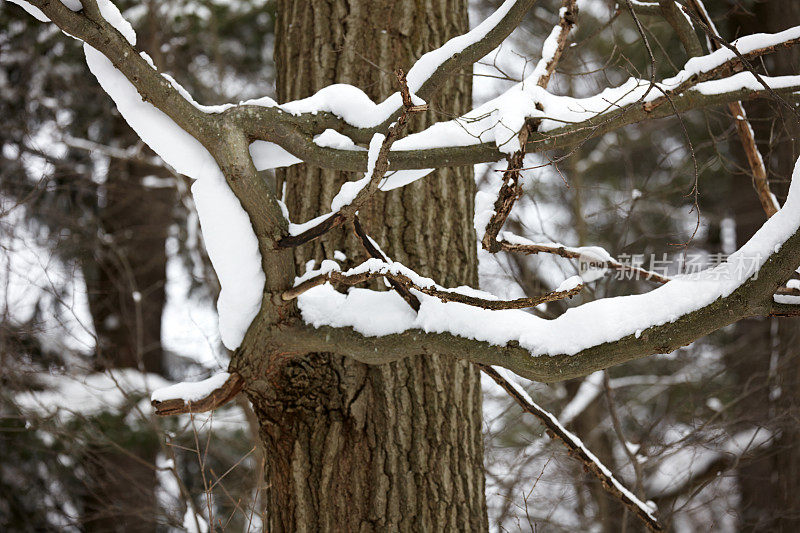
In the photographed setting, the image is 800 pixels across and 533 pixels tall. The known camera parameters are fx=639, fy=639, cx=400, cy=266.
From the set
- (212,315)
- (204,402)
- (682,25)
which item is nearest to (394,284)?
(204,402)

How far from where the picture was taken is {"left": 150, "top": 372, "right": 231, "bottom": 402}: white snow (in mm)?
2051

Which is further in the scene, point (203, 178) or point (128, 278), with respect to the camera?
point (128, 278)

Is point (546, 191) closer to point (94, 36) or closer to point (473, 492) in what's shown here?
point (473, 492)

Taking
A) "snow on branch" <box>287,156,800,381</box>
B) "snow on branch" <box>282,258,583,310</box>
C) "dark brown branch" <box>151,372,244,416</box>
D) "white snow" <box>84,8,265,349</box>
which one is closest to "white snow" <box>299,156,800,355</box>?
"snow on branch" <box>287,156,800,381</box>

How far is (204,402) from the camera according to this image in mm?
2086

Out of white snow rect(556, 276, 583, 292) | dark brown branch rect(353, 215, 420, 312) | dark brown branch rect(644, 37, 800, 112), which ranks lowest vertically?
white snow rect(556, 276, 583, 292)

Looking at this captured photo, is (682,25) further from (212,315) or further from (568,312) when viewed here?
(212,315)

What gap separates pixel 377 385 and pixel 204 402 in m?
0.61

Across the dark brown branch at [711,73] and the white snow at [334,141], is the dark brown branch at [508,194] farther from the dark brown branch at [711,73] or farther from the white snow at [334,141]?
the white snow at [334,141]

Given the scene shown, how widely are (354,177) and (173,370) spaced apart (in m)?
5.04

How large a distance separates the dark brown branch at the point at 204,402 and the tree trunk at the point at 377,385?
0.07 metres

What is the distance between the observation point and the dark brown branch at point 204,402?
2.05 metres

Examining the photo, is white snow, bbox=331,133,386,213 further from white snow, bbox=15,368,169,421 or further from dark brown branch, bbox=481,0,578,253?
white snow, bbox=15,368,169,421

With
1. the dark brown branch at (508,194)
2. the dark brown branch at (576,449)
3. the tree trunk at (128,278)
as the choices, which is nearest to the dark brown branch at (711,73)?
the dark brown branch at (508,194)
